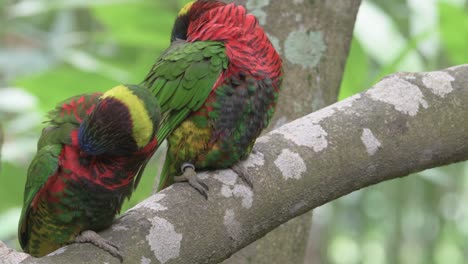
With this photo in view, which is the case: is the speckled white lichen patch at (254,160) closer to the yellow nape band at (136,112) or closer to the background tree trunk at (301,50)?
the yellow nape band at (136,112)

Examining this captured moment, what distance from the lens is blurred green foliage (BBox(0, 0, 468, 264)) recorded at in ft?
9.87

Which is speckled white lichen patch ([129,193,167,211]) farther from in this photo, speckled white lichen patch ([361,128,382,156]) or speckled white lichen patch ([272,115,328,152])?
speckled white lichen patch ([361,128,382,156])

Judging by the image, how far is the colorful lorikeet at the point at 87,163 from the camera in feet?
5.17

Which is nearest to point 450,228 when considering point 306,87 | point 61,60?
point 61,60

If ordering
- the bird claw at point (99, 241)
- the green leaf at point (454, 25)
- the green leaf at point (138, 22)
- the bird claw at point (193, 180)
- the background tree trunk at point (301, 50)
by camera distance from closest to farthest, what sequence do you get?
the bird claw at point (99, 241)
the bird claw at point (193, 180)
the background tree trunk at point (301, 50)
the green leaf at point (454, 25)
the green leaf at point (138, 22)

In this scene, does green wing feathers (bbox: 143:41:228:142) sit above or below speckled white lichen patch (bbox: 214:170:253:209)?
above

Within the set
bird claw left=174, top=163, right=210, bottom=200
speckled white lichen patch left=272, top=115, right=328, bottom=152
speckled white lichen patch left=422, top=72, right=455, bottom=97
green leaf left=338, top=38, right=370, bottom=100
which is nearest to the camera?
bird claw left=174, top=163, right=210, bottom=200

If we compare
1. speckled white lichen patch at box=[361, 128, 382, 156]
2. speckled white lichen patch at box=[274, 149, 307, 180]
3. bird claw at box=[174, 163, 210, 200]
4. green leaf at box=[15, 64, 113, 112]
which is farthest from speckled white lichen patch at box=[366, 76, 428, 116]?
green leaf at box=[15, 64, 113, 112]

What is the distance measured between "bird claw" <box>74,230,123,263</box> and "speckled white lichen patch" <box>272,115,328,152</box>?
557mm

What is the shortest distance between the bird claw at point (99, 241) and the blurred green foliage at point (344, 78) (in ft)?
4.18

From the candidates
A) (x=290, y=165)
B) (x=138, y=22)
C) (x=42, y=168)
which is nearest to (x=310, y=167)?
(x=290, y=165)

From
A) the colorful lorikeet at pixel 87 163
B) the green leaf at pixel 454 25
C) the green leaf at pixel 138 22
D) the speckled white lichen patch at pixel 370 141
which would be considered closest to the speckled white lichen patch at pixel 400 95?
the speckled white lichen patch at pixel 370 141

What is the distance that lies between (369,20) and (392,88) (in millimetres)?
1490

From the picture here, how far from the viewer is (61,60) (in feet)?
13.4
